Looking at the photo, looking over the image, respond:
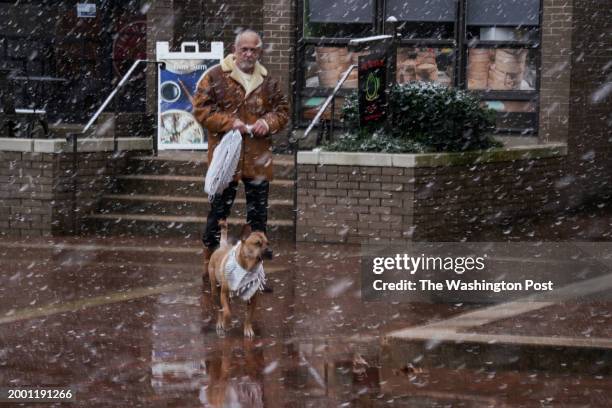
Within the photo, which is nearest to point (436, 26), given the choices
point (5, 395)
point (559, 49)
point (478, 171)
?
point (559, 49)

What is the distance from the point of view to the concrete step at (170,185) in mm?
15750

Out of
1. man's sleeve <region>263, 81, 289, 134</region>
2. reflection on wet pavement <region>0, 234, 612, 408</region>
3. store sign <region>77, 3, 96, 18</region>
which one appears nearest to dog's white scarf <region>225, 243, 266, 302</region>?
reflection on wet pavement <region>0, 234, 612, 408</region>

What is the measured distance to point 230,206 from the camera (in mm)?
11438

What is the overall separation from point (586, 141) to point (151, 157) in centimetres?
590

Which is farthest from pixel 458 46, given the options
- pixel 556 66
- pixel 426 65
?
pixel 556 66

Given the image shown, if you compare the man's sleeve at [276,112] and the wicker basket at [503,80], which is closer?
the man's sleeve at [276,112]

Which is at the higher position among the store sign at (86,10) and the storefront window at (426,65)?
the store sign at (86,10)

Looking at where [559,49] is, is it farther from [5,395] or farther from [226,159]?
[5,395]

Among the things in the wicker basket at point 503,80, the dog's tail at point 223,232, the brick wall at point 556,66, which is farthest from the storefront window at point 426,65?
the dog's tail at point 223,232

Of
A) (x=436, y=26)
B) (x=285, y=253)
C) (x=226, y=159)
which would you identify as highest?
(x=436, y=26)

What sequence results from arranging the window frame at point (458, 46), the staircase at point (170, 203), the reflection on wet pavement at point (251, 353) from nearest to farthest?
the reflection on wet pavement at point (251, 353), the staircase at point (170, 203), the window frame at point (458, 46)

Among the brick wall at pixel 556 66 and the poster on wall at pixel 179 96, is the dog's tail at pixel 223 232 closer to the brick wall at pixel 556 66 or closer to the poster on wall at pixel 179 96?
the poster on wall at pixel 179 96

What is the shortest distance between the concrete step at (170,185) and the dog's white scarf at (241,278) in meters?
6.64

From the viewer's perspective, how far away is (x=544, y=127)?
709 inches
